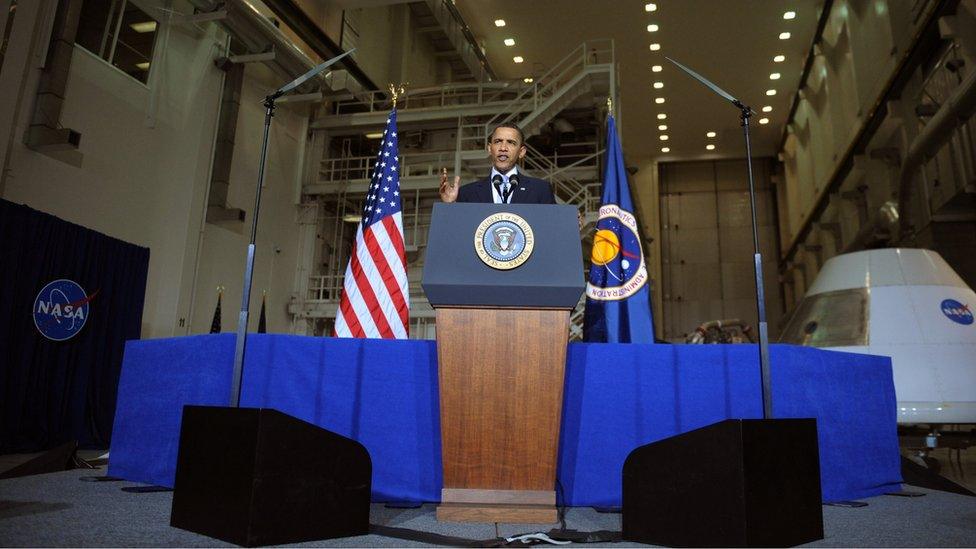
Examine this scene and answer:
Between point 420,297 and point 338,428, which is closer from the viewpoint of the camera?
point 338,428

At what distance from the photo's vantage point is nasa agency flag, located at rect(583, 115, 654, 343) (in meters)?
4.93

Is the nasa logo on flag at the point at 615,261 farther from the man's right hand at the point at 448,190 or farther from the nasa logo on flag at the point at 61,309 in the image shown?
the nasa logo on flag at the point at 61,309

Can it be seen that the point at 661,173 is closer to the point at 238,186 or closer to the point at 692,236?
the point at 692,236

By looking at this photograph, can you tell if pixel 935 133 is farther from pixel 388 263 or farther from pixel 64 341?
pixel 64 341

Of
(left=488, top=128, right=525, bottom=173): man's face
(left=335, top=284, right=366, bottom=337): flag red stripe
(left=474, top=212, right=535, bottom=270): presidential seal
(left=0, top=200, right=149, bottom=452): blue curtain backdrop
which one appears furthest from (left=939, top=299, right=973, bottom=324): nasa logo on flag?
(left=0, top=200, right=149, bottom=452): blue curtain backdrop

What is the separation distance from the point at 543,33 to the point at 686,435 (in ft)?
62.6

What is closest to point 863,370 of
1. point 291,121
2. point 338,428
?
point 338,428

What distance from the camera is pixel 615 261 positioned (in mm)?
5148

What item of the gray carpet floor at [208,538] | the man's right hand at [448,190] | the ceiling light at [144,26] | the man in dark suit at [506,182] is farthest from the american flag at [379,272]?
the ceiling light at [144,26]

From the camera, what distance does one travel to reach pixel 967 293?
5750 mm

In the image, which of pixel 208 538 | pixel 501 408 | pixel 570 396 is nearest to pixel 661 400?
pixel 570 396

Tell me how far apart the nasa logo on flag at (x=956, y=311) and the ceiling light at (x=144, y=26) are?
13479 millimetres

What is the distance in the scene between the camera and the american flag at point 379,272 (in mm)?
5523

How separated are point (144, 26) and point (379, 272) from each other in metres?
9.23
